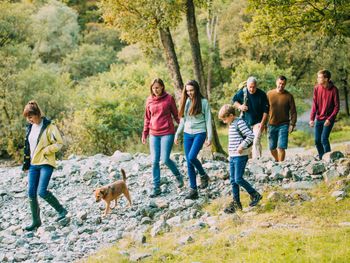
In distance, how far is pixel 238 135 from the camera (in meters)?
8.28

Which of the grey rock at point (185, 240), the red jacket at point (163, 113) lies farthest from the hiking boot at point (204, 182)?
the grey rock at point (185, 240)

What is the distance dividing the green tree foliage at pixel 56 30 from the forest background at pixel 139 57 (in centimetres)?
13

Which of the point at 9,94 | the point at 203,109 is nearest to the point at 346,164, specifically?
the point at 203,109

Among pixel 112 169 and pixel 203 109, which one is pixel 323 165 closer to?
pixel 203 109

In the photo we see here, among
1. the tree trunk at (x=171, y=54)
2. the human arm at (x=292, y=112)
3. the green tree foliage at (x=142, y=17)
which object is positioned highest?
the green tree foliage at (x=142, y=17)

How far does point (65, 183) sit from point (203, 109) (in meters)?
4.84

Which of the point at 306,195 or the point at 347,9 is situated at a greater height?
the point at 347,9

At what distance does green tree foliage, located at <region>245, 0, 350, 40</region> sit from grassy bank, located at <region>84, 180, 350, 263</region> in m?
6.77

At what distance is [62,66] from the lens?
52844 millimetres

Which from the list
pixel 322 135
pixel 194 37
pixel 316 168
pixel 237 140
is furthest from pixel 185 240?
pixel 194 37

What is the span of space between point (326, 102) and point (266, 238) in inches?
238

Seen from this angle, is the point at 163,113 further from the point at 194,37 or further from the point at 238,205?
the point at 194,37

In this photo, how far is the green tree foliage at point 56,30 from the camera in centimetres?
5400

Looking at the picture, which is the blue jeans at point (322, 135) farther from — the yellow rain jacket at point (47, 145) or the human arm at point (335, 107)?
the yellow rain jacket at point (47, 145)
